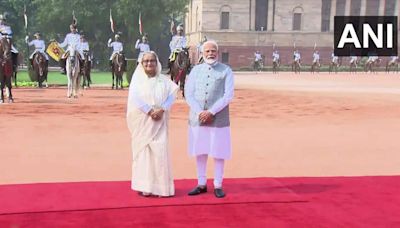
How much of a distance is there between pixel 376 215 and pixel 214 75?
88.5 inches

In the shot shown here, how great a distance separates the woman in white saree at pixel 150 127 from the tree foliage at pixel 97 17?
3811 centimetres

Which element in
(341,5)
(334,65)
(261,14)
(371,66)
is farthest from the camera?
(341,5)

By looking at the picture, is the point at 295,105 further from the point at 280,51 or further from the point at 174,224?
the point at 280,51

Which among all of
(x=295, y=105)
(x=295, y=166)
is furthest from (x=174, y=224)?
(x=295, y=105)

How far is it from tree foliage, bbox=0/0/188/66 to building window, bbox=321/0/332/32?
24.2 meters

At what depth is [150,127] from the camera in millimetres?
5680

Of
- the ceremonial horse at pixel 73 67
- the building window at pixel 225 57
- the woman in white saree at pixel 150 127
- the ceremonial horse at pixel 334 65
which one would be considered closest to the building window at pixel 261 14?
the building window at pixel 225 57

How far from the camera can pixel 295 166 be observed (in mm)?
7457

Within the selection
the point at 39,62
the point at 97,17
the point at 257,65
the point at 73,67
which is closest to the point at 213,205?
the point at 73,67

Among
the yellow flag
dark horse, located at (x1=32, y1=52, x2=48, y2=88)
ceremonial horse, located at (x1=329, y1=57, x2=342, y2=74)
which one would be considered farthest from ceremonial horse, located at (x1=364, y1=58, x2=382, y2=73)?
dark horse, located at (x1=32, y1=52, x2=48, y2=88)

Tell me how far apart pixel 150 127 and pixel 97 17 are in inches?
1597

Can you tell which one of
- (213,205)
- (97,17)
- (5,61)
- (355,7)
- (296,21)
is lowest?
(213,205)

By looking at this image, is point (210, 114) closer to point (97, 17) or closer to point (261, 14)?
point (97, 17)

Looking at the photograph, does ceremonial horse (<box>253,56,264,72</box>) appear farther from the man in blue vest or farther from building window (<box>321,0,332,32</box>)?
the man in blue vest
